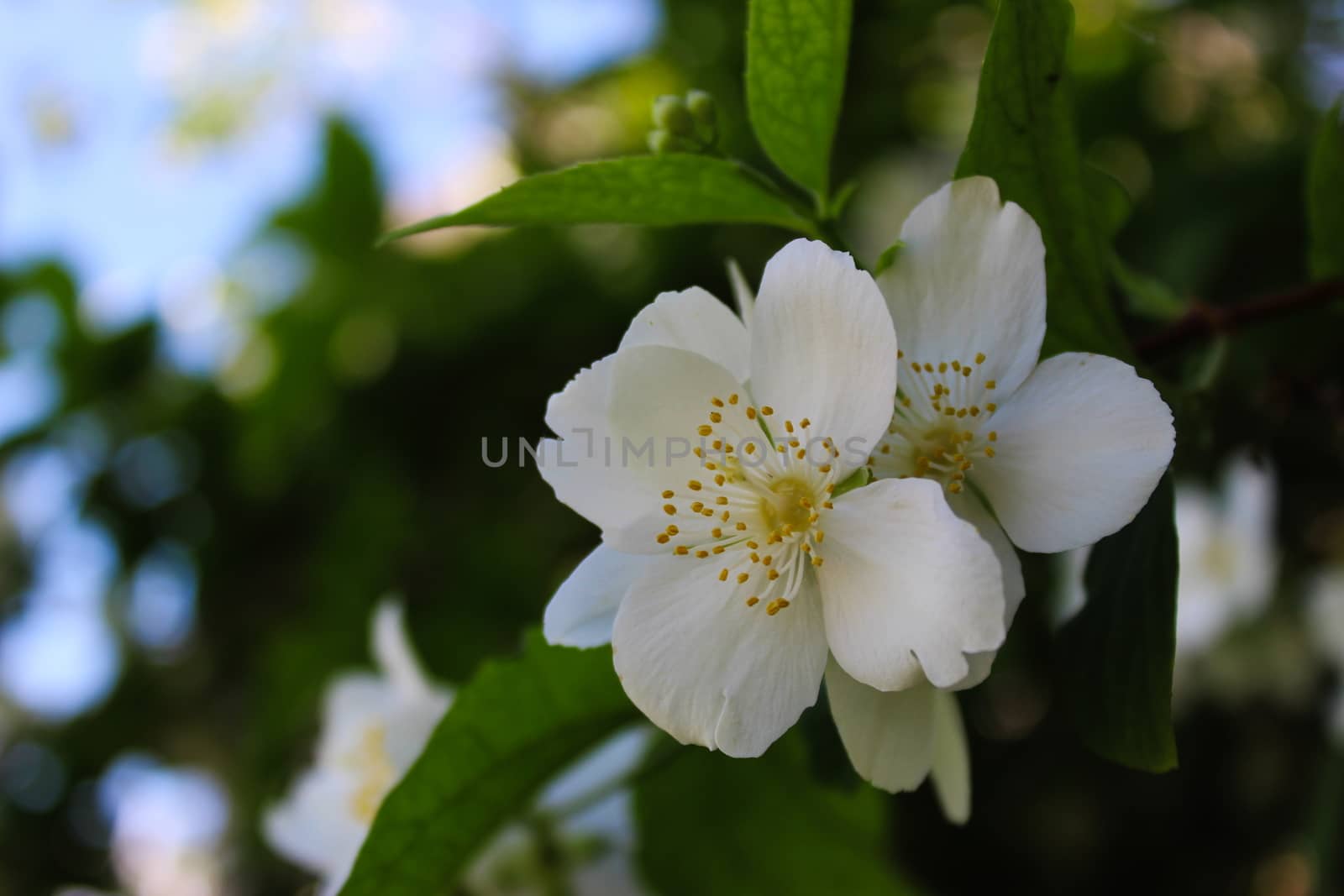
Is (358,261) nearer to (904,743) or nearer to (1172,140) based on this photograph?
(1172,140)

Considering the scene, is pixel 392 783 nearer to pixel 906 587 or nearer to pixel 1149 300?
pixel 906 587

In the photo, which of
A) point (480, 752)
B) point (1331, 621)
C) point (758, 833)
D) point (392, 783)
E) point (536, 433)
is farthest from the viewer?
point (536, 433)

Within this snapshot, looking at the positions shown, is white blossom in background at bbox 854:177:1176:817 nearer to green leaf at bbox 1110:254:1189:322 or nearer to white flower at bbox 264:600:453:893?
green leaf at bbox 1110:254:1189:322

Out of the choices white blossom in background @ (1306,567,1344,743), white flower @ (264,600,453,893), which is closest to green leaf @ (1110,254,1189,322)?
white flower @ (264,600,453,893)

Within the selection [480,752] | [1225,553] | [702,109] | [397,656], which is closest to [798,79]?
[702,109]

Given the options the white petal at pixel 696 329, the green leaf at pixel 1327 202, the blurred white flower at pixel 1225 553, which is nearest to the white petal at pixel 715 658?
the white petal at pixel 696 329

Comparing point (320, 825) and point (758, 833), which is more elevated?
point (320, 825)
